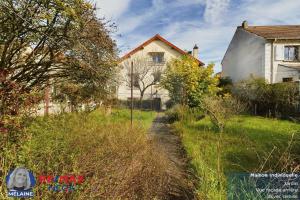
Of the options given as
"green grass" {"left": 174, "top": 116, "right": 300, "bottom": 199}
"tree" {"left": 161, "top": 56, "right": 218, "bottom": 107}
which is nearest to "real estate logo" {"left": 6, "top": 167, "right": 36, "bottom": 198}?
"green grass" {"left": 174, "top": 116, "right": 300, "bottom": 199}

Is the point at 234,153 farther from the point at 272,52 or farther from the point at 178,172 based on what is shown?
the point at 272,52

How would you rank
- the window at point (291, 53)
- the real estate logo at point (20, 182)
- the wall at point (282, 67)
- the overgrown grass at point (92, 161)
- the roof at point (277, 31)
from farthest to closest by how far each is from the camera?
1. the window at point (291, 53)
2. the roof at point (277, 31)
3. the wall at point (282, 67)
4. the overgrown grass at point (92, 161)
5. the real estate logo at point (20, 182)

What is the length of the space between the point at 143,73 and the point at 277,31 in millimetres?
13722

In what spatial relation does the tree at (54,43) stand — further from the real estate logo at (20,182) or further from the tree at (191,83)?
the tree at (191,83)

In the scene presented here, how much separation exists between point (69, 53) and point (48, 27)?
3.05 ft

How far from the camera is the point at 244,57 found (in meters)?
25.1

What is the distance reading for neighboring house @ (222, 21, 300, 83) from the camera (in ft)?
68.9

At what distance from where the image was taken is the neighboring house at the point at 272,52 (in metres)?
Result: 21.0

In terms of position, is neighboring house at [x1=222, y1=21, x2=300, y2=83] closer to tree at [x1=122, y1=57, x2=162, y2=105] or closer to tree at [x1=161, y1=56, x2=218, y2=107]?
tree at [x1=161, y1=56, x2=218, y2=107]

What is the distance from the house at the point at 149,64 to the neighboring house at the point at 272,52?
531 centimetres

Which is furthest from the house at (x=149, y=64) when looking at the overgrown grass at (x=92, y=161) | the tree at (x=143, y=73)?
the overgrown grass at (x=92, y=161)

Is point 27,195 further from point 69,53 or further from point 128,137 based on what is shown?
point 69,53

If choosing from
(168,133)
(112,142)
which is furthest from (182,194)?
(168,133)

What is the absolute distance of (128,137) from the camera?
5.61m
